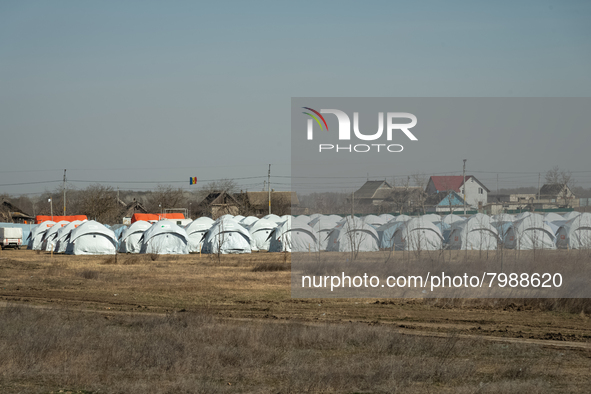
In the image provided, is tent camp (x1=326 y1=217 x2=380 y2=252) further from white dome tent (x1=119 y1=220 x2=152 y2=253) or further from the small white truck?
the small white truck

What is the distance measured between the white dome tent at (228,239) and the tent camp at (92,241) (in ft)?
21.9

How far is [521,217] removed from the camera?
37.4 m

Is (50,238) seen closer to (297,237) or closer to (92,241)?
Result: (92,241)

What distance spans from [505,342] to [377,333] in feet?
8.25

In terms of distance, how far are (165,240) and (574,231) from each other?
1054 inches

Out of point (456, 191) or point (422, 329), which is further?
point (456, 191)

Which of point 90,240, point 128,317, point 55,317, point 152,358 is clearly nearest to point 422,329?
point 152,358

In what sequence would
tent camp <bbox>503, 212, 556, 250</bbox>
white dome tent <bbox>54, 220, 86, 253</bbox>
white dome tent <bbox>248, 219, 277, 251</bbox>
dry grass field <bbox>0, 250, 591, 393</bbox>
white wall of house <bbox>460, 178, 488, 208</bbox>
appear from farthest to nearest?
white dome tent <bbox>248, 219, 277, 251</bbox>, white dome tent <bbox>54, 220, 86, 253</bbox>, white wall of house <bbox>460, 178, 488, 208</bbox>, tent camp <bbox>503, 212, 556, 250</bbox>, dry grass field <bbox>0, 250, 591, 393</bbox>

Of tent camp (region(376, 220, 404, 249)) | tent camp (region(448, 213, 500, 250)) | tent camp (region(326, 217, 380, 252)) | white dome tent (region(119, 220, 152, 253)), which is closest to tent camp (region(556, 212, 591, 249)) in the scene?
tent camp (region(448, 213, 500, 250))

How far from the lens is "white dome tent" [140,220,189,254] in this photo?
38.8 meters

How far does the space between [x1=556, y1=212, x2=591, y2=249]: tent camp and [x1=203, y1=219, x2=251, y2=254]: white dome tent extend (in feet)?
67.9

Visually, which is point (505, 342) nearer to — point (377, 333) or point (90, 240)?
point (377, 333)

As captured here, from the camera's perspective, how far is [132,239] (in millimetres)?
40781

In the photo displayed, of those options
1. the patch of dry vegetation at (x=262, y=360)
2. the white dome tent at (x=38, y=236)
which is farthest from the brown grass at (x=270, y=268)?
the white dome tent at (x=38, y=236)
